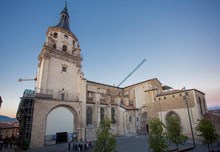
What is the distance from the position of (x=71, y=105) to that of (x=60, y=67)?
807cm

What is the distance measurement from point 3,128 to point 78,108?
30791mm

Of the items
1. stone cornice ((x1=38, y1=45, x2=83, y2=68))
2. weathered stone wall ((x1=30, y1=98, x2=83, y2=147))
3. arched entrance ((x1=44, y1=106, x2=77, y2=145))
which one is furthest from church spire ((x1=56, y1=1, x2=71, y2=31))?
arched entrance ((x1=44, y1=106, x2=77, y2=145))

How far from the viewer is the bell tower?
23.8 meters

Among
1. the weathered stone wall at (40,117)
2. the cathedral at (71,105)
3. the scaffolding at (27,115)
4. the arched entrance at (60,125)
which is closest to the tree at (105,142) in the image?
the scaffolding at (27,115)

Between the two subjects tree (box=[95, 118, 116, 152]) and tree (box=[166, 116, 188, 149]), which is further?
tree (box=[166, 116, 188, 149])

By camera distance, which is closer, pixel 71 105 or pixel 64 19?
pixel 71 105

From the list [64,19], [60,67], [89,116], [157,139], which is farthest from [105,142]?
[64,19]

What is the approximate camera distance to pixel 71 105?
24.3 m

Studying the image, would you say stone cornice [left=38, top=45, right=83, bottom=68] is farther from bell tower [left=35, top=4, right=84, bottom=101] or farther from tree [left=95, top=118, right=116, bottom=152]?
tree [left=95, top=118, right=116, bottom=152]

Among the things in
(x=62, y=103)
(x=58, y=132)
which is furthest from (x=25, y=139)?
(x=62, y=103)

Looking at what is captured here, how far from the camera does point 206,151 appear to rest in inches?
569

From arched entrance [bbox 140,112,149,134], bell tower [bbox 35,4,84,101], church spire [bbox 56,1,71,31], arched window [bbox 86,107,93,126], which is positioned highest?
church spire [bbox 56,1,71,31]

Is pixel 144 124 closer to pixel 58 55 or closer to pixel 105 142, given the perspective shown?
pixel 58 55

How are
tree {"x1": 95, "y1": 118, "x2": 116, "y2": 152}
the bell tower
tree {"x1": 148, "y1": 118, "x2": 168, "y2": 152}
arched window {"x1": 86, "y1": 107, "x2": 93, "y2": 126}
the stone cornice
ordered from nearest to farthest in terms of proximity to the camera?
tree {"x1": 95, "y1": 118, "x2": 116, "y2": 152} → tree {"x1": 148, "y1": 118, "x2": 168, "y2": 152} → the bell tower → the stone cornice → arched window {"x1": 86, "y1": 107, "x2": 93, "y2": 126}
